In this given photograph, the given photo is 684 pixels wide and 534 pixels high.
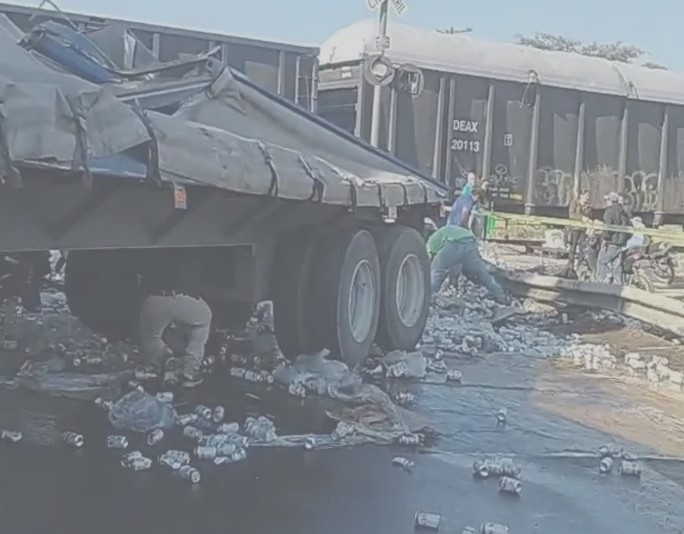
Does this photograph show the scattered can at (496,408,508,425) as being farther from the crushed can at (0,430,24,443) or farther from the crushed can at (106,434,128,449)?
the crushed can at (0,430,24,443)

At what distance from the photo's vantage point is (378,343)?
9555 mm

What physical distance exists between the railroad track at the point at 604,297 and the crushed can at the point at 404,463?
6193 millimetres

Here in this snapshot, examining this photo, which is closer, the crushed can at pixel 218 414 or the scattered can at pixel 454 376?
the crushed can at pixel 218 414

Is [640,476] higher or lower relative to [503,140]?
lower

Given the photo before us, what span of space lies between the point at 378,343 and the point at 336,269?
1.38m

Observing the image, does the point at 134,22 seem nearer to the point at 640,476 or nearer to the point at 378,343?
the point at 378,343

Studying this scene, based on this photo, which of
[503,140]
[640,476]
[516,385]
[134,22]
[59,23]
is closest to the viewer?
[640,476]

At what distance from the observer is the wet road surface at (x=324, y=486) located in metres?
5.23

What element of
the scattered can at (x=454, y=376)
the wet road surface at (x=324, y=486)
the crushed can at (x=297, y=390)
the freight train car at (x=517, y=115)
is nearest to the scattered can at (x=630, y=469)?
the wet road surface at (x=324, y=486)

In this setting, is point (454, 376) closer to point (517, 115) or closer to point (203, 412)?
point (203, 412)

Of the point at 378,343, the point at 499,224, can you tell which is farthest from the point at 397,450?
the point at 499,224

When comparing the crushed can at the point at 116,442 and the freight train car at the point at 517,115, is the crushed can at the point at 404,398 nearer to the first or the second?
the crushed can at the point at 116,442

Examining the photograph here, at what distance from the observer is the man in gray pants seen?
26.6 feet

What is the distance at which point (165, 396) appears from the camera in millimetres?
7359
